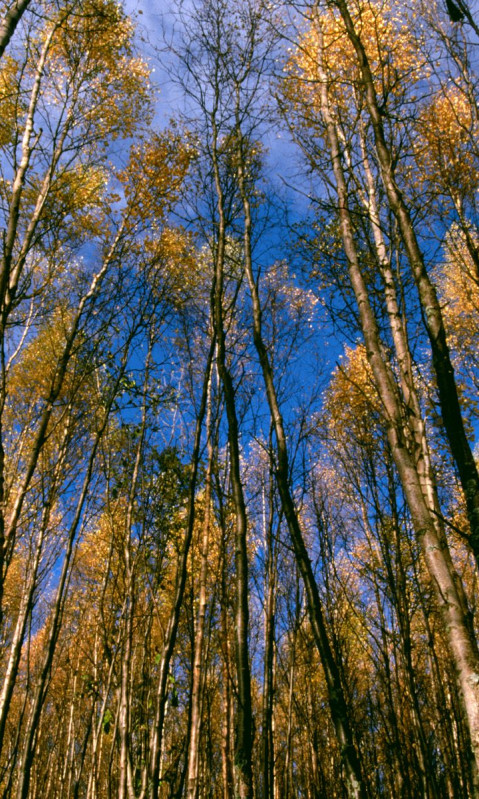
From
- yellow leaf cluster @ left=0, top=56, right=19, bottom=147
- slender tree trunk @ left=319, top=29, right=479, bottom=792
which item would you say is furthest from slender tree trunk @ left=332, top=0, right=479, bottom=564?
yellow leaf cluster @ left=0, top=56, right=19, bottom=147

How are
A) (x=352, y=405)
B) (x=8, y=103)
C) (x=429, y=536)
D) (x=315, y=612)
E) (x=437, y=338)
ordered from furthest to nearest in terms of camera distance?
(x=352, y=405), (x=8, y=103), (x=315, y=612), (x=437, y=338), (x=429, y=536)

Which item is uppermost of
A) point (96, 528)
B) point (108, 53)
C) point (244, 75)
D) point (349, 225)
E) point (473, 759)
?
point (108, 53)

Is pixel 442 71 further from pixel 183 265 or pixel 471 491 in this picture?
pixel 471 491

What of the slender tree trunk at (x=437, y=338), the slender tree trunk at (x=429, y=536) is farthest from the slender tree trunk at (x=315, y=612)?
the slender tree trunk at (x=437, y=338)

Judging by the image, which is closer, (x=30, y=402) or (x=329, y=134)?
(x=329, y=134)

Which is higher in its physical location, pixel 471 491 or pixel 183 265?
pixel 183 265

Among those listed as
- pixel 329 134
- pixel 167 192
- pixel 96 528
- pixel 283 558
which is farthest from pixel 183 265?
pixel 96 528

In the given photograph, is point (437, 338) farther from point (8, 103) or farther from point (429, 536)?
point (8, 103)

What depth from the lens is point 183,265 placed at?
23.4 ft

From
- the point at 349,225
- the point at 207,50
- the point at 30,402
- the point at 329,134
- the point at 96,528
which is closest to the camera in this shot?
the point at 349,225

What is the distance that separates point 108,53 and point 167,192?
2.08m

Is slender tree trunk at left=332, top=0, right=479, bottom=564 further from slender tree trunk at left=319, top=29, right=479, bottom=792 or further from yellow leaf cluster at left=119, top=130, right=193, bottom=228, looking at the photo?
yellow leaf cluster at left=119, top=130, right=193, bottom=228

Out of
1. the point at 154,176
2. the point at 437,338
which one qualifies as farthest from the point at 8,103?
the point at 437,338

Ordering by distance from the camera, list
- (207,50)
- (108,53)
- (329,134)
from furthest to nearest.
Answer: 1. (108,53)
2. (207,50)
3. (329,134)
